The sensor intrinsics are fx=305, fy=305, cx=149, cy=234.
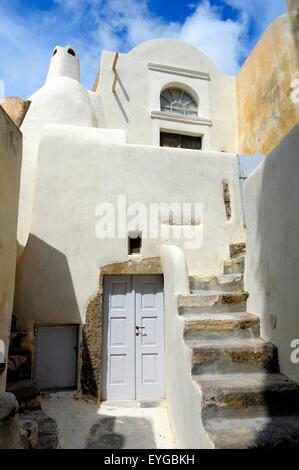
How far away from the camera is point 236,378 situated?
2891 mm

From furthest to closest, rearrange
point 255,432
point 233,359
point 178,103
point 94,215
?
point 178,103, point 94,215, point 233,359, point 255,432

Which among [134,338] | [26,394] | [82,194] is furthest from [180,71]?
[26,394]

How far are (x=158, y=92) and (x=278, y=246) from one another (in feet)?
24.8

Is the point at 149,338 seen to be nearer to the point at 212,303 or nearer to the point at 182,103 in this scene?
the point at 212,303

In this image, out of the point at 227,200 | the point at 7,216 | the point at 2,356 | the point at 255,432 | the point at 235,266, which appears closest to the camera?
the point at 255,432

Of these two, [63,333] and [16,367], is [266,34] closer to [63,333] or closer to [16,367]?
[63,333]

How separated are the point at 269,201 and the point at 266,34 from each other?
750 cm

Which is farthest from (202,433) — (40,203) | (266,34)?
(266,34)

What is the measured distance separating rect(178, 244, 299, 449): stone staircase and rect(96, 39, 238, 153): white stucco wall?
6175 millimetres

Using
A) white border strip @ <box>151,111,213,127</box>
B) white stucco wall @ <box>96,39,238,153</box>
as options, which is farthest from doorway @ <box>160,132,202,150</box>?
white border strip @ <box>151,111,213,127</box>

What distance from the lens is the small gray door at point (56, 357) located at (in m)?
5.38

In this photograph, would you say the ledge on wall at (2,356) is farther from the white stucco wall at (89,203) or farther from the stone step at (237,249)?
the stone step at (237,249)

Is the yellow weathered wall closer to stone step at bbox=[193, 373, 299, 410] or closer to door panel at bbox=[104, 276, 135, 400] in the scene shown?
door panel at bbox=[104, 276, 135, 400]
